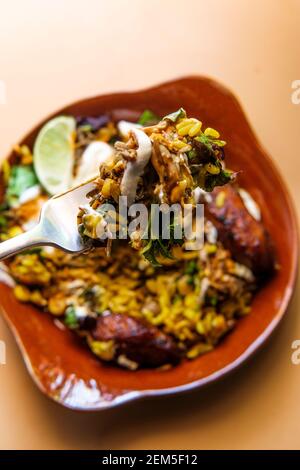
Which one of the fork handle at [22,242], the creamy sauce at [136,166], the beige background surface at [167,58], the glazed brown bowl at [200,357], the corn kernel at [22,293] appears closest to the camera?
the creamy sauce at [136,166]

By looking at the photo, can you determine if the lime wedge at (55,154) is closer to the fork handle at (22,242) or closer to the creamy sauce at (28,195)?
the creamy sauce at (28,195)

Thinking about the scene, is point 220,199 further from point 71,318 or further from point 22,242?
point 22,242

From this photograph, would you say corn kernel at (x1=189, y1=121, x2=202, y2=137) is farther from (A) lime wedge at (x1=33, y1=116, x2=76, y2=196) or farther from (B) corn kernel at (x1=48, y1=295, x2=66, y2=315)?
(B) corn kernel at (x1=48, y1=295, x2=66, y2=315)

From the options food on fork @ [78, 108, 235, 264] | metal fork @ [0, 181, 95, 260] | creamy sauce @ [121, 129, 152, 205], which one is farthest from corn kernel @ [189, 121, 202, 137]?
metal fork @ [0, 181, 95, 260]

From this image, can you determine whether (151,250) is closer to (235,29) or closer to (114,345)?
(114,345)

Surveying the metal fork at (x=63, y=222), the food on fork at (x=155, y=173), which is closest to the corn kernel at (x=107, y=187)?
the food on fork at (x=155, y=173)

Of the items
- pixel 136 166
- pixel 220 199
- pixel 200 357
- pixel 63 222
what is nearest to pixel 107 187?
pixel 136 166
